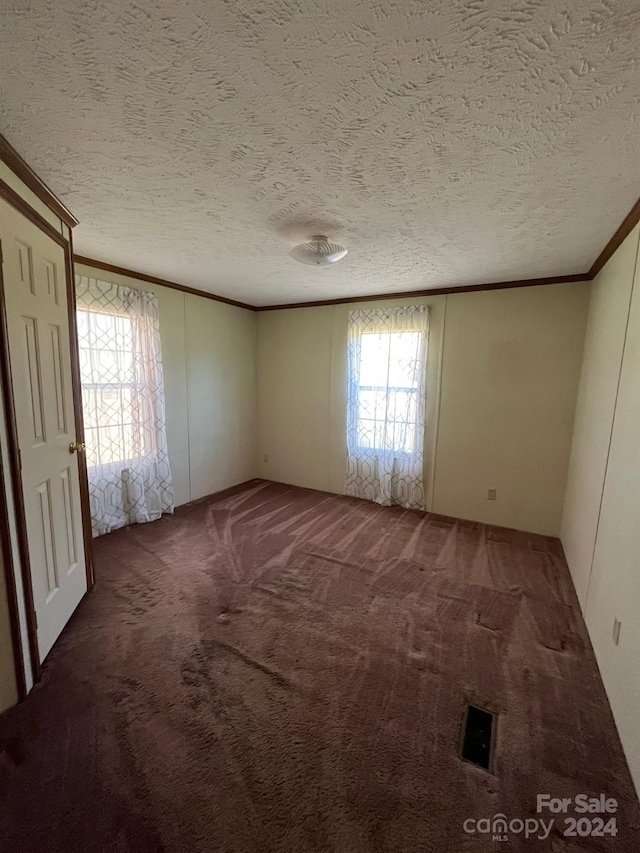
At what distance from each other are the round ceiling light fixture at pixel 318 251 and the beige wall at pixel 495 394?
178cm

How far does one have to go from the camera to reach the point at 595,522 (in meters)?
2.14

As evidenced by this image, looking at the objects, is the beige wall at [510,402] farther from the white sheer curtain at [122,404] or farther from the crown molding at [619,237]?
the white sheer curtain at [122,404]

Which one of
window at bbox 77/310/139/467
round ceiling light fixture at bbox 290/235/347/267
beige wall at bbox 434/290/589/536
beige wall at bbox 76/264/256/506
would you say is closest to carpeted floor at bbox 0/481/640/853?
beige wall at bbox 434/290/589/536

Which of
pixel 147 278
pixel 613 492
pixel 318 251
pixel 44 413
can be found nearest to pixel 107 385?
pixel 147 278

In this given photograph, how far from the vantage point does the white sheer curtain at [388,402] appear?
3764mm

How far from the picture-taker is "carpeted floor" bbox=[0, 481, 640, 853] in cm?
116

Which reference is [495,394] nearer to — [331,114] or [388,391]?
[388,391]

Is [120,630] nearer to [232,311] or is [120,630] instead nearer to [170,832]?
[170,832]

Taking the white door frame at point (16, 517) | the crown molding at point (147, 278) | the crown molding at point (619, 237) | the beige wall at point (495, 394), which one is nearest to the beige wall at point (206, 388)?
the crown molding at point (147, 278)

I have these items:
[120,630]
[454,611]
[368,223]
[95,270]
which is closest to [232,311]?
[95,270]

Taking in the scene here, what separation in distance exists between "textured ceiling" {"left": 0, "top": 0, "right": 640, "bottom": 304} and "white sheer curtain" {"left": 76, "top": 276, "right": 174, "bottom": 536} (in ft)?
3.18

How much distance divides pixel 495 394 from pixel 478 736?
2.78 metres

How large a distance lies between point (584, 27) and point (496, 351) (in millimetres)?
2749

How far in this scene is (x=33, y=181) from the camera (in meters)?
1.67
